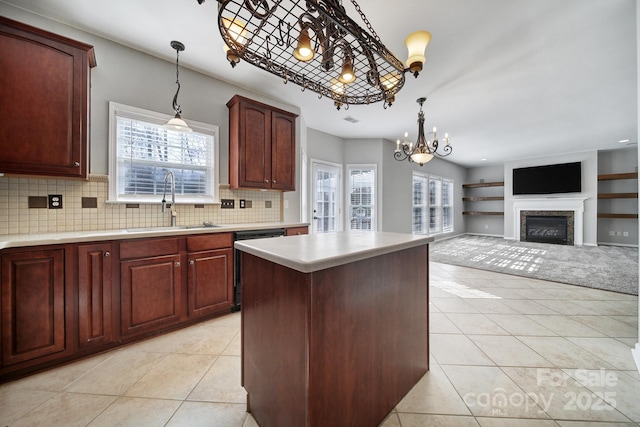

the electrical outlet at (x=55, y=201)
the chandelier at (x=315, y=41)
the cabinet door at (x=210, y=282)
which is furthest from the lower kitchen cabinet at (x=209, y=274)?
the chandelier at (x=315, y=41)

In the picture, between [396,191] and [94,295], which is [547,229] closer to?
[396,191]

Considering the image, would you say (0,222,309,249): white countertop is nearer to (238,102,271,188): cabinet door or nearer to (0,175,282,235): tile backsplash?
(0,175,282,235): tile backsplash

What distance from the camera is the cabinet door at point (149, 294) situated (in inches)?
75.8

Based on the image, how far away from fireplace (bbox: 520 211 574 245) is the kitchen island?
8290 mm

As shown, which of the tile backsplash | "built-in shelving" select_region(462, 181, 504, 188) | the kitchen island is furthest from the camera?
"built-in shelving" select_region(462, 181, 504, 188)

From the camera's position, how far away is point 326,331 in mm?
978

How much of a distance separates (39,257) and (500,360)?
10.9ft

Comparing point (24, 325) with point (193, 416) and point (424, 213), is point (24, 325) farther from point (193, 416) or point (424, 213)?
point (424, 213)

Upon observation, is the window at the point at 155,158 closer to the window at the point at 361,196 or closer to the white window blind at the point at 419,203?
the window at the point at 361,196

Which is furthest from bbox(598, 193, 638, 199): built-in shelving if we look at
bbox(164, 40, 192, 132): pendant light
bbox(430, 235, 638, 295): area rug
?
bbox(164, 40, 192, 132): pendant light

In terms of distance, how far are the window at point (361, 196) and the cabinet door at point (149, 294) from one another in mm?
3938

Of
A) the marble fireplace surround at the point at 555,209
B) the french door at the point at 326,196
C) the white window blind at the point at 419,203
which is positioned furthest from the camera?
the white window blind at the point at 419,203

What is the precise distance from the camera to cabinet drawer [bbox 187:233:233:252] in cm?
223

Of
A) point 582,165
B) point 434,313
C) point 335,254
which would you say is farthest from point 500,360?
point 582,165
